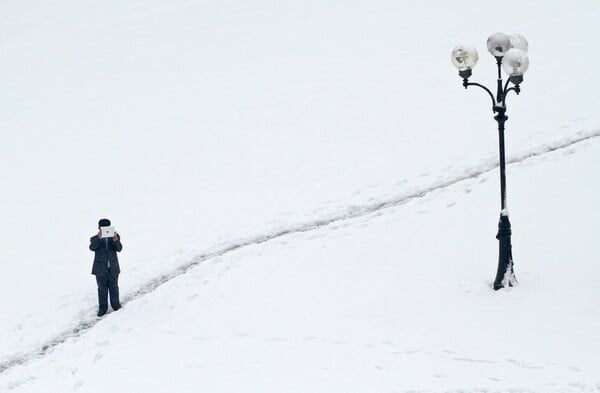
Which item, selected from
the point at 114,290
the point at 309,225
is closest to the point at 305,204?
the point at 309,225

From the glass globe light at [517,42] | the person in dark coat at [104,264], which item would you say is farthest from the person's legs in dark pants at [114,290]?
the glass globe light at [517,42]

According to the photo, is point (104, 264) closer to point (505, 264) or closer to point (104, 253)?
point (104, 253)

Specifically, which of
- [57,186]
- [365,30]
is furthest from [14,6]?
[57,186]

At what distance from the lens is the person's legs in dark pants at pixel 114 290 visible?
15.2 m

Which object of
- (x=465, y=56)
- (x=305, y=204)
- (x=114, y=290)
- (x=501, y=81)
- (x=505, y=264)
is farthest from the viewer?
(x=305, y=204)

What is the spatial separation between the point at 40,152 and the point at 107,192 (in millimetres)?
5978

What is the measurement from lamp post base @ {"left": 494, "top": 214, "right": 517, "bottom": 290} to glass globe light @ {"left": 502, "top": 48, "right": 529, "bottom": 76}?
8.49 feet

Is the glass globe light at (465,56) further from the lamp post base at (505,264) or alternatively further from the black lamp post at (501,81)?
the lamp post base at (505,264)

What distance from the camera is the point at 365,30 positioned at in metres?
38.0

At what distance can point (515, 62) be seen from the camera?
40.2 feet

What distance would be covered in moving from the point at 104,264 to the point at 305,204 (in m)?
6.70

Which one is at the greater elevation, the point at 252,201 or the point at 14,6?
the point at 14,6

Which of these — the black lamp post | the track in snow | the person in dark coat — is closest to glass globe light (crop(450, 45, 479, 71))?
the black lamp post

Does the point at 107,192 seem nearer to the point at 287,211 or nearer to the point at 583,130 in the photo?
the point at 287,211
